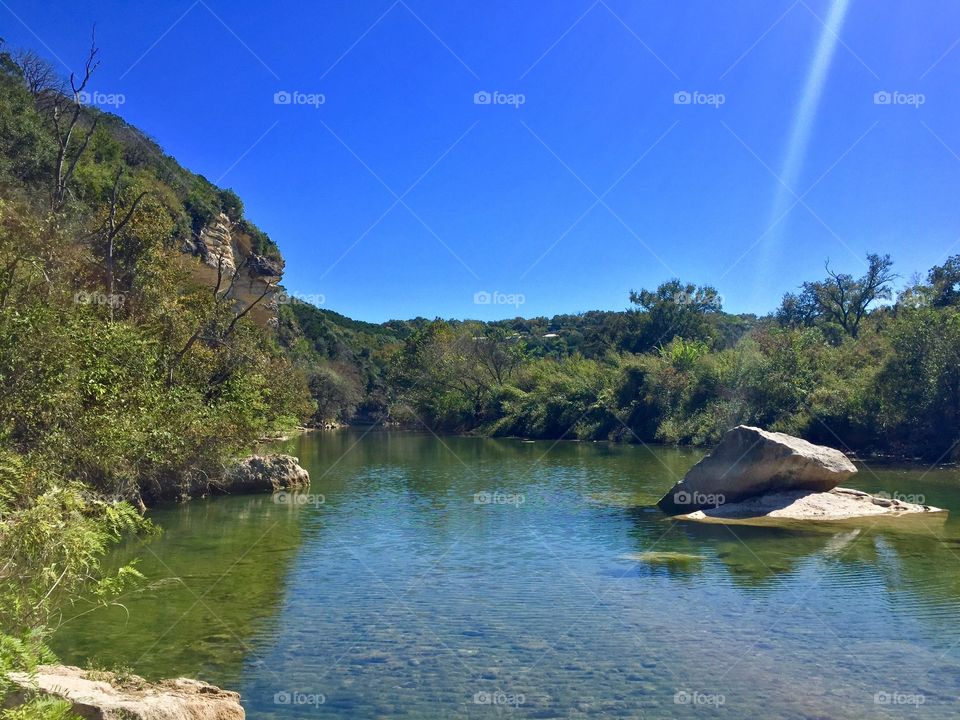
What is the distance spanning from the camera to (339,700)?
852 cm

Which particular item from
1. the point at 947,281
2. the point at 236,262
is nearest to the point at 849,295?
the point at 947,281

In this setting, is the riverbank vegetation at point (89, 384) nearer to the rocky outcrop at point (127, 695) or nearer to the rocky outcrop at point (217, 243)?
the rocky outcrop at point (127, 695)

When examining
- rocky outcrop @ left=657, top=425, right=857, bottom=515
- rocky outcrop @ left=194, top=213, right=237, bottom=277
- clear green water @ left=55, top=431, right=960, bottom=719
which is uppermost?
rocky outcrop @ left=194, top=213, right=237, bottom=277

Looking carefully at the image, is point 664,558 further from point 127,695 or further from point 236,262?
point 236,262

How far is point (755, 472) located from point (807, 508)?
5.24ft

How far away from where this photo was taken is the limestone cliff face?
4372cm

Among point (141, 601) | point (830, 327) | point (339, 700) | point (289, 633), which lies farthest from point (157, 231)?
point (830, 327)

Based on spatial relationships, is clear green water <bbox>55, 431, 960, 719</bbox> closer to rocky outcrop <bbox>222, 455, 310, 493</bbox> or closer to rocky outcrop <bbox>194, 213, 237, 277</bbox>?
rocky outcrop <bbox>222, 455, 310, 493</bbox>

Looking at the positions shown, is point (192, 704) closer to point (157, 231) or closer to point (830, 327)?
point (157, 231)

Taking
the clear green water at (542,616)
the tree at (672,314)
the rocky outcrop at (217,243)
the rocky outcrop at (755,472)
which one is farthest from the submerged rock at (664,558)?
Result: the tree at (672,314)

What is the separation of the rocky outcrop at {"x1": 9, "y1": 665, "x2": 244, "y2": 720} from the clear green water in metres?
0.57

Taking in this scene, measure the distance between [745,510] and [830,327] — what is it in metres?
53.6

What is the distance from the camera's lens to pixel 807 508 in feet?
65.4

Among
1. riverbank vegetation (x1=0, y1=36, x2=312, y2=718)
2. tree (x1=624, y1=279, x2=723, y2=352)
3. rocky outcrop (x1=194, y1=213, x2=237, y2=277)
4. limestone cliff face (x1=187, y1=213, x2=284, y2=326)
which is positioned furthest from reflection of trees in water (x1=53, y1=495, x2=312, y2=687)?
tree (x1=624, y1=279, x2=723, y2=352)
